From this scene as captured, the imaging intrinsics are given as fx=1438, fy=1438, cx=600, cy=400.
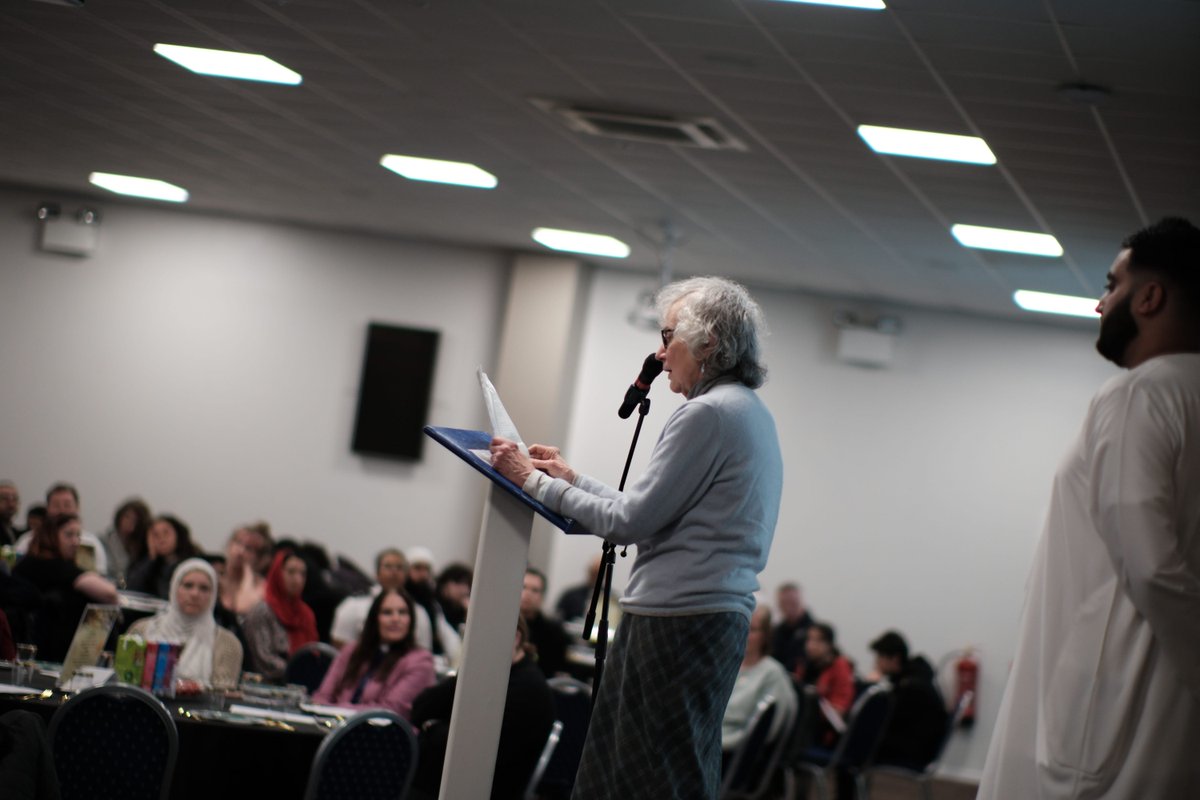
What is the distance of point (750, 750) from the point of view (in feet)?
22.9

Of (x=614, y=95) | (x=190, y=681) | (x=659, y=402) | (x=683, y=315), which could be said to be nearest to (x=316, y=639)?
(x=190, y=681)

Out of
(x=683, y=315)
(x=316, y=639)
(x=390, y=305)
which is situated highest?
(x=390, y=305)

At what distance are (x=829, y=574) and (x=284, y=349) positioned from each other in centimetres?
527

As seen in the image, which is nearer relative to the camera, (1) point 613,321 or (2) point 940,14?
(2) point 940,14

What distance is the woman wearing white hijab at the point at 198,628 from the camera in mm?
6113

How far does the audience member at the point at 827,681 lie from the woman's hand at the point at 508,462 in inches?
239

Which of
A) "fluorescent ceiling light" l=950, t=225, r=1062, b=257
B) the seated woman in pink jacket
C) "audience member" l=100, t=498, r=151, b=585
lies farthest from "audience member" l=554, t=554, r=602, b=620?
the seated woman in pink jacket

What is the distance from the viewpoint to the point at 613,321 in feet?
41.6

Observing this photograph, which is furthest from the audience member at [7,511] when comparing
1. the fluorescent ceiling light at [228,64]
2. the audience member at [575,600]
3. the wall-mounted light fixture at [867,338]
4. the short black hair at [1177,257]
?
the short black hair at [1177,257]

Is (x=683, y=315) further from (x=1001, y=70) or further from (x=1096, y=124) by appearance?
(x=1096, y=124)

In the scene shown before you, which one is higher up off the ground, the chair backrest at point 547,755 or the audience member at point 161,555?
the audience member at point 161,555

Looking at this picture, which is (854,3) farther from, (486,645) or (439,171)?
(439,171)

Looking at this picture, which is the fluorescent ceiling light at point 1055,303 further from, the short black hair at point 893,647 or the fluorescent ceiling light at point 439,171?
the fluorescent ceiling light at point 439,171

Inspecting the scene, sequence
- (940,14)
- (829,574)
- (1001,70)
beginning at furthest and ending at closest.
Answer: (829,574)
(1001,70)
(940,14)
